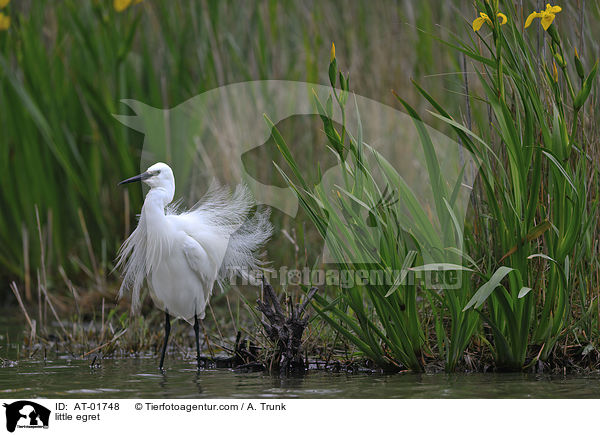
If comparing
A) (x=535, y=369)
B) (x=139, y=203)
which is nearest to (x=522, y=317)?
(x=535, y=369)

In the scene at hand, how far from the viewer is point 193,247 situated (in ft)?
13.9

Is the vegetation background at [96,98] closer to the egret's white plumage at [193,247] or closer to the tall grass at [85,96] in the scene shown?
the tall grass at [85,96]

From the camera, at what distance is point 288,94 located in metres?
7.01

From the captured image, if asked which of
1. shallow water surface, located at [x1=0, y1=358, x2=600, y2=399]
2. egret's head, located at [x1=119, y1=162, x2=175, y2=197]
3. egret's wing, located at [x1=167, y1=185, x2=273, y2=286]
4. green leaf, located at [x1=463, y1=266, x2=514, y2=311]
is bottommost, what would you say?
shallow water surface, located at [x1=0, y1=358, x2=600, y2=399]

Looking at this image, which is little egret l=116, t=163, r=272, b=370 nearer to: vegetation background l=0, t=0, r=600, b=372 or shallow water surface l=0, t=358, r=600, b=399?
shallow water surface l=0, t=358, r=600, b=399

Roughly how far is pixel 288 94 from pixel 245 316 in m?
2.36

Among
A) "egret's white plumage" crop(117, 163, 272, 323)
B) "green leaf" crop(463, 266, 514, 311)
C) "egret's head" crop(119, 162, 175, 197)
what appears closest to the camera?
"green leaf" crop(463, 266, 514, 311)
